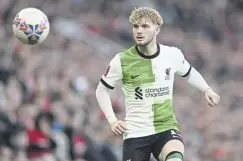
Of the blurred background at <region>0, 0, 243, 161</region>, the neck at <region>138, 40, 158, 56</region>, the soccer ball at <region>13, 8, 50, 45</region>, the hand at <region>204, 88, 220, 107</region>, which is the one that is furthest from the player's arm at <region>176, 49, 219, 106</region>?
the blurred background at <region>0, 0, 243, 161</region>

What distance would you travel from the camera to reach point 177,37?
2227 cm

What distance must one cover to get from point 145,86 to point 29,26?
2345 millimetres

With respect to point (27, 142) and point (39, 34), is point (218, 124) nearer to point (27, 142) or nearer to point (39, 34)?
point (27, 142)

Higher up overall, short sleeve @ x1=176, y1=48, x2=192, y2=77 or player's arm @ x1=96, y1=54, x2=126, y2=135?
short sleeve @ x1=176, y1=48, x2=192, y2=77

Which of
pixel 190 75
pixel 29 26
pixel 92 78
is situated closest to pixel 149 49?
pixel 190 75

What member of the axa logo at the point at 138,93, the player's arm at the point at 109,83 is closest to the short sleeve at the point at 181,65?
the axa logo at the point at 138,93

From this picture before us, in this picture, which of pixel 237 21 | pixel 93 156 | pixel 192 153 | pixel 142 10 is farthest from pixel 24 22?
pixel 237 21

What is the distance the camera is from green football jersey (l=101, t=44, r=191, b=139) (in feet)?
34.8

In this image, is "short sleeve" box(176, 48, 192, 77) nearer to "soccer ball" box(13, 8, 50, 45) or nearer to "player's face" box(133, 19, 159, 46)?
"player's face" box(133, 19, 159, 46)

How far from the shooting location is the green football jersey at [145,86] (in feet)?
34.8

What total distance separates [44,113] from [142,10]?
15.1 ft

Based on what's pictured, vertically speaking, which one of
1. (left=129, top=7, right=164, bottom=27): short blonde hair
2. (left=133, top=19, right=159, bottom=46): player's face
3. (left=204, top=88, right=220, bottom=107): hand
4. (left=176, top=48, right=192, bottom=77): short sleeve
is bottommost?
(left=204, top=88, right=220, bottom=107): hand

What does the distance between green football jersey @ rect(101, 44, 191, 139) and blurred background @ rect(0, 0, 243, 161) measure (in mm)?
3664

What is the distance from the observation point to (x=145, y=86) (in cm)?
1060
